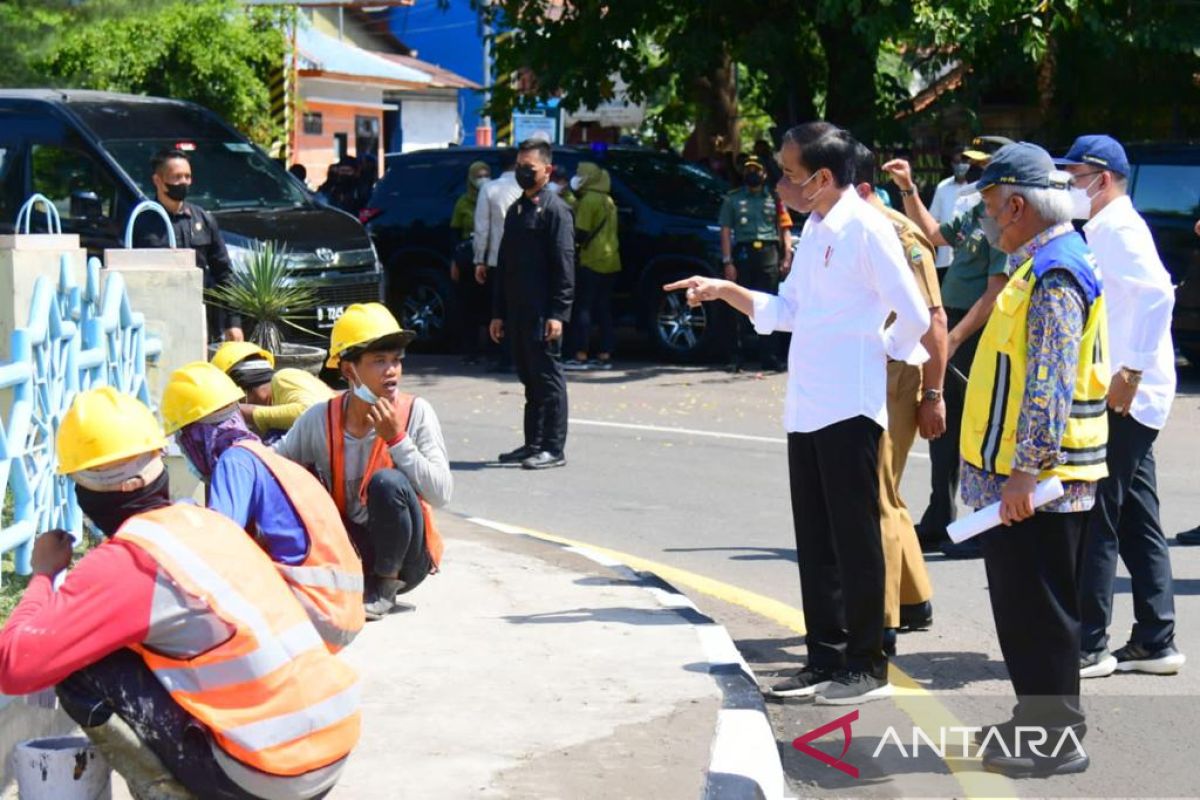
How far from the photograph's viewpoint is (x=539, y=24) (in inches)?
A: 758

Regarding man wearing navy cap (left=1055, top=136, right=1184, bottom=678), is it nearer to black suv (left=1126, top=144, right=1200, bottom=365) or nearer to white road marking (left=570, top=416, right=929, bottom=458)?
white road marking (left=570, top=416, right=929, bottom=458)

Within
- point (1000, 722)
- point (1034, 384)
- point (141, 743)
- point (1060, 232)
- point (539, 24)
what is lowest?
point (1000, 722)

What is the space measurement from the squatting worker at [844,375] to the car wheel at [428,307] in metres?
11.5

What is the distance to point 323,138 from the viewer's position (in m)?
43.3

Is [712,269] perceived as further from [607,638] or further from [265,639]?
[265,639]

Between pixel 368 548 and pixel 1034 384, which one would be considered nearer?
pixel 1034 384

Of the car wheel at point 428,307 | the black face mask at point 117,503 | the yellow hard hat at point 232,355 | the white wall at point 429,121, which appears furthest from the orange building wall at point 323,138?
the black face mask at point 117,503

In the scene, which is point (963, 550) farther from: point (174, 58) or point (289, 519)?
point (174, 58)

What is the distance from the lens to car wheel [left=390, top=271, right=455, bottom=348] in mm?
17734

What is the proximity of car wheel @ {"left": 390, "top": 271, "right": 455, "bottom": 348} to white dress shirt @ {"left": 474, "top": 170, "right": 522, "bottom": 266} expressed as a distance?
7.03 feet

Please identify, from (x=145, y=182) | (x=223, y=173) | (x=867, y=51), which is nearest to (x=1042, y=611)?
(x=145, y=182)

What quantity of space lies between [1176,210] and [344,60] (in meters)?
29.5

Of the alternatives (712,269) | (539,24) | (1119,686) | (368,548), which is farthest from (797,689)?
(539,24)

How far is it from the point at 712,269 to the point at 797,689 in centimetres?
1045
